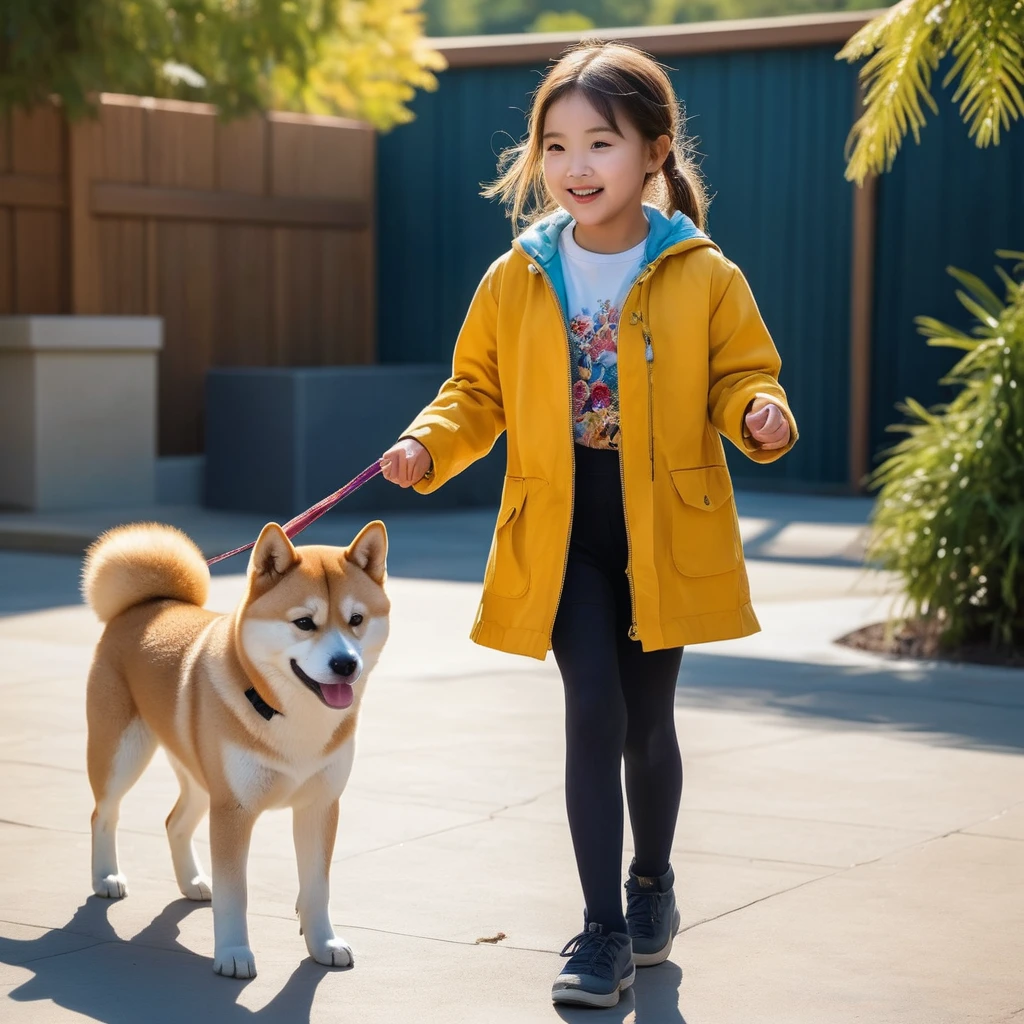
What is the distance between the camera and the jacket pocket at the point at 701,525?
153 inches

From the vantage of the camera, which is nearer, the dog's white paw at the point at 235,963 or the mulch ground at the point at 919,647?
the dog's white paw at the point at 235,963

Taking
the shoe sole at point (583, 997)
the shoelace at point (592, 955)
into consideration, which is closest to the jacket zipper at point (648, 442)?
the shoelace at point (592, 955)

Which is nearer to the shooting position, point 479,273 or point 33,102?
point 33,102

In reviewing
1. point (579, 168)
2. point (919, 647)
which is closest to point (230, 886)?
point (579, 168)

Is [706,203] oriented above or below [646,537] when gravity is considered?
above

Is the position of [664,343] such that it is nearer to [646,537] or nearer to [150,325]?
[646,537]

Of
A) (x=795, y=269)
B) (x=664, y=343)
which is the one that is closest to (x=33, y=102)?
(x=795, y=269)

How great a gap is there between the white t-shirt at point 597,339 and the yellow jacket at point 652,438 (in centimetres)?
5

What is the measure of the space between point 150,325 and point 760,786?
28.5ft

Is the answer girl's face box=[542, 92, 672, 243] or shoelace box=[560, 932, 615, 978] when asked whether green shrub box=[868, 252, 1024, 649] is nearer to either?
girl's face box=[542, 92, 672, 243]

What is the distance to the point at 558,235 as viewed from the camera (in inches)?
161

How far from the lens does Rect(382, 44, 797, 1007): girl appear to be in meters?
3.82

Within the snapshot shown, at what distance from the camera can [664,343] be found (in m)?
3.88

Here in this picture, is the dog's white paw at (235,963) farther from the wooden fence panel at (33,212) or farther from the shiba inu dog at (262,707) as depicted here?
the wooden fence panel at (33,212)
